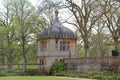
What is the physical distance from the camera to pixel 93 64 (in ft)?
107

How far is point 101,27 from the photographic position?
145 ft

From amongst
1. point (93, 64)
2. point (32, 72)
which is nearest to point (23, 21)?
point (32, 72)

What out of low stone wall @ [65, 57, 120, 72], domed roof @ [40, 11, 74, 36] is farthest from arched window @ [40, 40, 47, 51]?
low stone wall @ [65, 57, 120, 72]

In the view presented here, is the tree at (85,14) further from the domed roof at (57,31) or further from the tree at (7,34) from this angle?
the tree at (7,34)

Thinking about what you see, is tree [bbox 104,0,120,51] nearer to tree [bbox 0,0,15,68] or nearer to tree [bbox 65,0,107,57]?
tree [bbox 65,0,107,57]

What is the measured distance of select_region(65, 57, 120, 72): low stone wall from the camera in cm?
3044

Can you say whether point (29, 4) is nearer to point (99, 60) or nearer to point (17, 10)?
point (17, 10)

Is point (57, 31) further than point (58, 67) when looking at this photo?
Yes

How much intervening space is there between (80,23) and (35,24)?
436 inches

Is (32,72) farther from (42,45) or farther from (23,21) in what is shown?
(23,21)

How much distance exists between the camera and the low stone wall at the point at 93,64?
1198 inches

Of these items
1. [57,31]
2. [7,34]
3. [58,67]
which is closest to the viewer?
[58,67]

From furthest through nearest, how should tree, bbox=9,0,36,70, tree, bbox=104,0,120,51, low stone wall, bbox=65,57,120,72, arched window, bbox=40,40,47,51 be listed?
tree, bbox=9,0,36,70 < arched window, bbox=40,40,47,51 < tree, bbox=104,0,120,51 < low stone wall, bbox=65,57,120,72

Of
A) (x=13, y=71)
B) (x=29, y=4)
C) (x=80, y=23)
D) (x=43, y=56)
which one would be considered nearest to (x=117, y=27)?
(x=80, y=23)
